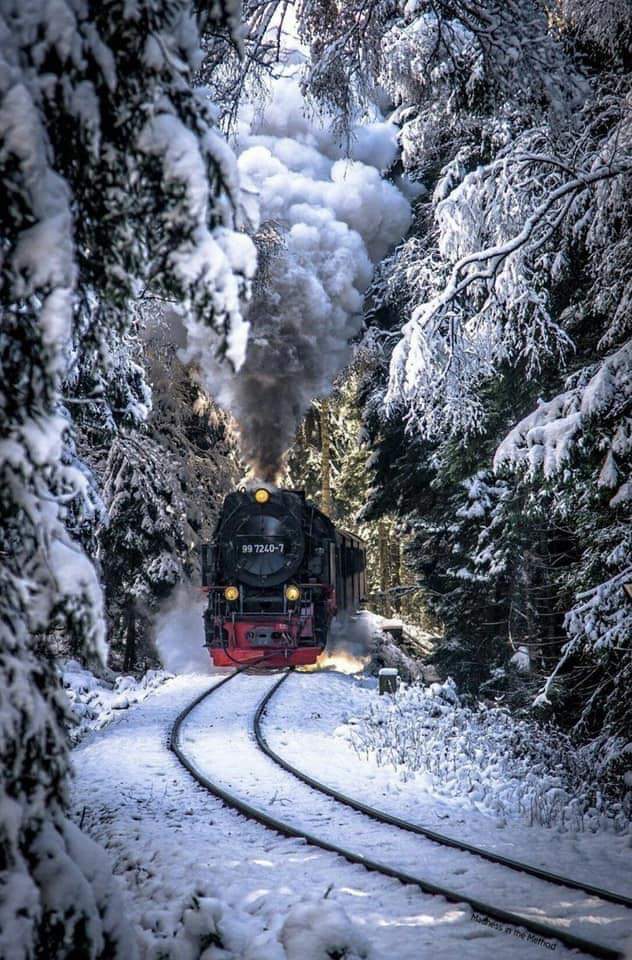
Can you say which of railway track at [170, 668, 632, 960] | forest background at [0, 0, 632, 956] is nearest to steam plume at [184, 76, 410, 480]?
forest background at [0, 0, 632, 956]

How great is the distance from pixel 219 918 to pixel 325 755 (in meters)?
4.93

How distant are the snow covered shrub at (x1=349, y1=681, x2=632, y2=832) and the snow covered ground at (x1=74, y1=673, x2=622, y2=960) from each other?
0.34 meters

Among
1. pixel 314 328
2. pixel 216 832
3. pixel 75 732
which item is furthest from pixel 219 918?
pixel 314 328

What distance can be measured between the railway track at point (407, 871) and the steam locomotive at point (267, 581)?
18.0 feet

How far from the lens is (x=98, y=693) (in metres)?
14.3

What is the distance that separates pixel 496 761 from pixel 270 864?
3679 mm

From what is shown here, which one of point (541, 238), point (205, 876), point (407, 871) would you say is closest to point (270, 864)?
point (205, 876)

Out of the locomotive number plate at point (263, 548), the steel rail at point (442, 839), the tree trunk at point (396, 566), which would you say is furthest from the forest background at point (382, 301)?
the tree trunk at point (396, 566)

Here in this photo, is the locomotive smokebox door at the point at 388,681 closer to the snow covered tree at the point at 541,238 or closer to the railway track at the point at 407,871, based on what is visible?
the railway track at the point at 407,871

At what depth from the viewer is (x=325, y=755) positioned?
900 centimetres

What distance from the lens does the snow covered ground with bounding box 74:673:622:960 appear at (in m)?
4.02

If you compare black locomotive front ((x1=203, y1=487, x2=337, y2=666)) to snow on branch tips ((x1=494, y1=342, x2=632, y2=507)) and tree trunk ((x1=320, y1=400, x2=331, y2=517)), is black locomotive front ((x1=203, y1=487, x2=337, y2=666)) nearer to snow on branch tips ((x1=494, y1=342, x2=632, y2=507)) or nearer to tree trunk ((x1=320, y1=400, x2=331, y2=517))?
snow on branch tips ((x1=494, y1=342, x2=632, y2=507))

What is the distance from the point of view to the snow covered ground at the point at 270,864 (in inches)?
158

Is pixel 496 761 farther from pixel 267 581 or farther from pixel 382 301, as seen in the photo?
pixel 382 301
